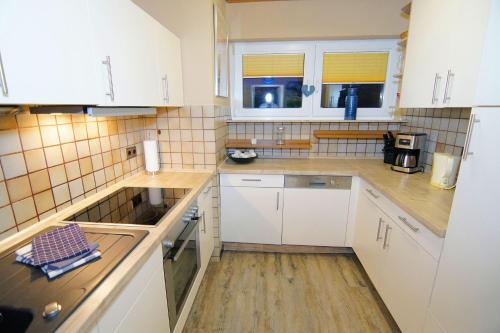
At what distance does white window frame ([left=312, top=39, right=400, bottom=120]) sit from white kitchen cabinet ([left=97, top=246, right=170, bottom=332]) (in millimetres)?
2040

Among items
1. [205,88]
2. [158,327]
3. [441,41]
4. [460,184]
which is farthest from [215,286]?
[441,41]

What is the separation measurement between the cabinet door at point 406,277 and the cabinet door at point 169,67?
1708 mm

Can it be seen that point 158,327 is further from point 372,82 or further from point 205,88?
point 372,82

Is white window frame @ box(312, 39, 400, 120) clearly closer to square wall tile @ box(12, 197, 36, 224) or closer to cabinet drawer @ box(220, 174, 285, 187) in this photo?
cabinet drawer @ box(220, 174, 285, 187)

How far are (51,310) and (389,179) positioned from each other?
200 cm

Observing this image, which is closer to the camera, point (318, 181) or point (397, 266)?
point (397, 266)

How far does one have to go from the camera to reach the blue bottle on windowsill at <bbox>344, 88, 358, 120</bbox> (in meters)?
2.31

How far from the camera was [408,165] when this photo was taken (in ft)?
6.48

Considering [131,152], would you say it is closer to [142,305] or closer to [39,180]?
[39,180]

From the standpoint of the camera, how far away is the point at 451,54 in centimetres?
130

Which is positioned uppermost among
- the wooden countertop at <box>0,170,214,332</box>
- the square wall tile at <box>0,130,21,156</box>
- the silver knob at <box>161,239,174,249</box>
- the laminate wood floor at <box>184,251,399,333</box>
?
the square wall tile at <box>0,130,21,156</box>

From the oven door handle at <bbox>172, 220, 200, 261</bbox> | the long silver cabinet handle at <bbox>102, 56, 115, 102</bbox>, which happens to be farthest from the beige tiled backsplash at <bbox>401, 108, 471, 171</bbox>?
the long silver cabinet handle at <bbox>102, 56, 115, 102</bbox>

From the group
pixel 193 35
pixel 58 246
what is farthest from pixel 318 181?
pixel 58 246

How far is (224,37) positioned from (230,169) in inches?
45.8
